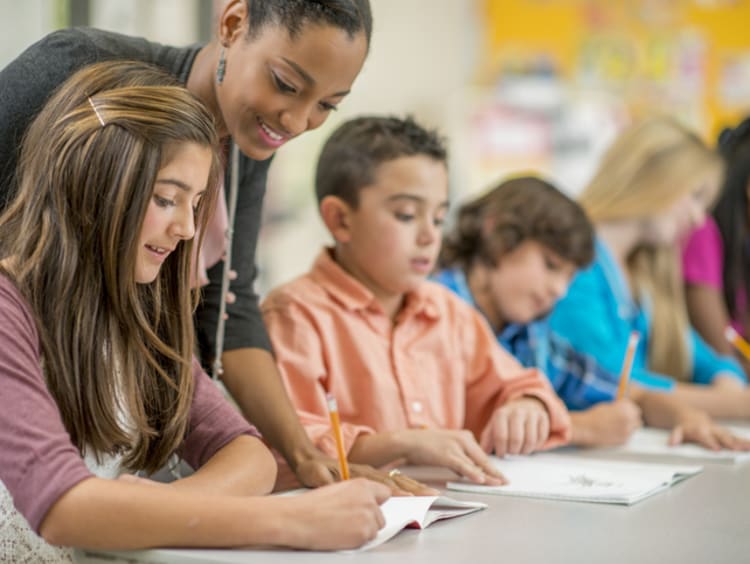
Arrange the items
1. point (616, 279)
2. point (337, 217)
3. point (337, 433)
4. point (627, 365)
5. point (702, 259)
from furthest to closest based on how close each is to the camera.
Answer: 1. point (702, 259)
2. point (616, 279)
3. point (627, 365)
4. point (337, 217)
5. point (337, 433)

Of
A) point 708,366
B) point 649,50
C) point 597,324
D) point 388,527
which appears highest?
point 649,50

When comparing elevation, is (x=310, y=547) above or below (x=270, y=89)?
below

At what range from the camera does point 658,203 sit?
206 centimetres

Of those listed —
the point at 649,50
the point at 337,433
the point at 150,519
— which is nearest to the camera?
the point at 150,519

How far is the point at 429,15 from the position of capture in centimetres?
398

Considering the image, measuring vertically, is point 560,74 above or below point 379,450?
above

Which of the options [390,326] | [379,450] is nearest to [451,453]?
[379,450]

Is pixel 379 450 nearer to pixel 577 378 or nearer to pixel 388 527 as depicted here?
pixel 388 527

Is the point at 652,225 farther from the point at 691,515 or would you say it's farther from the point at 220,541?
the point at 220,541

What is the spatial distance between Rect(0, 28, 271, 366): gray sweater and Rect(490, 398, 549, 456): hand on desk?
32cm

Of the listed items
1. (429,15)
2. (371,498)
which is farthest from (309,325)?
(429,15)

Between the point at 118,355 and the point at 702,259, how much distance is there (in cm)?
166

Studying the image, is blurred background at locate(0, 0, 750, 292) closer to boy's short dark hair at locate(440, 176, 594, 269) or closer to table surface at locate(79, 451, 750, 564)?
boy's short dark hair at locate(440, 176, 594, 269)

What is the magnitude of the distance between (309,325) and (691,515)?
0.54 metres
